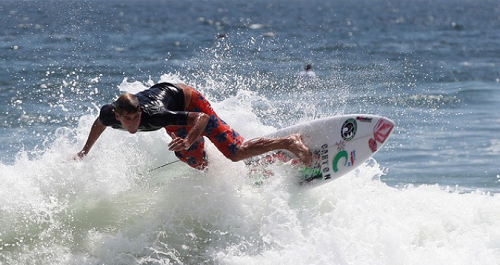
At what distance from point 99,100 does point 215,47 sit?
16938 millimetres

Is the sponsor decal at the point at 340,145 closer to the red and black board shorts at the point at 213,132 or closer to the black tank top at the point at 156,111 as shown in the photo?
the red and black board shorts at the point at 213,132

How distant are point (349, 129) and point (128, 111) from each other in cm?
222

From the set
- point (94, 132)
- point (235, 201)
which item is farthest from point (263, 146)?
point (94, 132)

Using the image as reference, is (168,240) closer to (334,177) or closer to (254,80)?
(334,177)

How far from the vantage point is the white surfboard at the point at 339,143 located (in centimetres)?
663

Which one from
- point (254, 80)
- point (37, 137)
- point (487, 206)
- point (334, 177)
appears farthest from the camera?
point (254, 80)

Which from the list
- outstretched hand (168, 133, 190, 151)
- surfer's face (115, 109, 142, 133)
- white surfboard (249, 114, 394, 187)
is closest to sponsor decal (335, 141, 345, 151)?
white surfboard (249, 114, 394, 187)

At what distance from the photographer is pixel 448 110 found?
14812mm

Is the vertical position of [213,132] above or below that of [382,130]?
below

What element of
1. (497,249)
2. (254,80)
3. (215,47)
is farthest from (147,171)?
(215,47)

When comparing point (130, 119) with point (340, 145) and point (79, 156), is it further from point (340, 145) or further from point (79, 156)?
point (340, 145)

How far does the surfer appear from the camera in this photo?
18.6ft

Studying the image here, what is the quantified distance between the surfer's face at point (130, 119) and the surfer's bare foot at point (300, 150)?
158 centimetres

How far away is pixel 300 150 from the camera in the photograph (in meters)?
6.72
